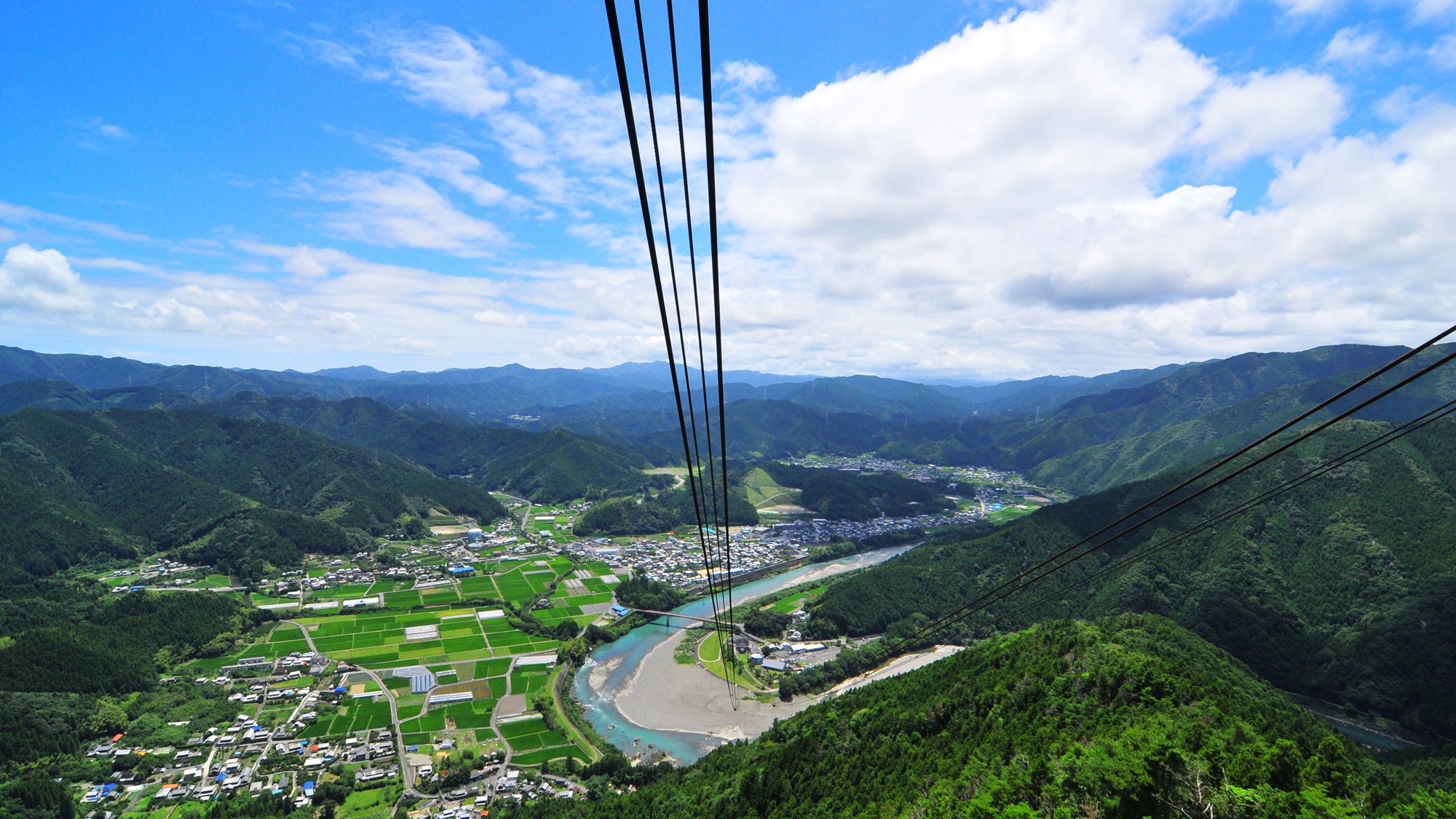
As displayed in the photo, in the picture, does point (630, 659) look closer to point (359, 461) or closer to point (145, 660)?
point (145, 660)

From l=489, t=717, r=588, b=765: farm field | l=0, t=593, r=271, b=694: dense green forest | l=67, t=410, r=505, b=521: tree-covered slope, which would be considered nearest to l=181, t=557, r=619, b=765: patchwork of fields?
l=489, t=717, r=588, b=765: farm field

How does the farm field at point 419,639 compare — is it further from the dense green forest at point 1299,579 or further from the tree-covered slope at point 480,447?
the tree-covered slope at point 480,447

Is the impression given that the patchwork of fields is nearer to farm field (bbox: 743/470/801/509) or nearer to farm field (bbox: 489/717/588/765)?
farm field (bbox: 489/717/588/765)

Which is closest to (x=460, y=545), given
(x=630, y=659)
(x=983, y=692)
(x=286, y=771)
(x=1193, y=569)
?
(x=630, y=659)

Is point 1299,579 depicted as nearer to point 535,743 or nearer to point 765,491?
point 535,743

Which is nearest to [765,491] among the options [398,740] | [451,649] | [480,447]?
[480,447]

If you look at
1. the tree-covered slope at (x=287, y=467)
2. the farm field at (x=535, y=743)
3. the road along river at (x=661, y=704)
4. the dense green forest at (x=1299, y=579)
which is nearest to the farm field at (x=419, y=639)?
the road along river at (x=661, y=704)
